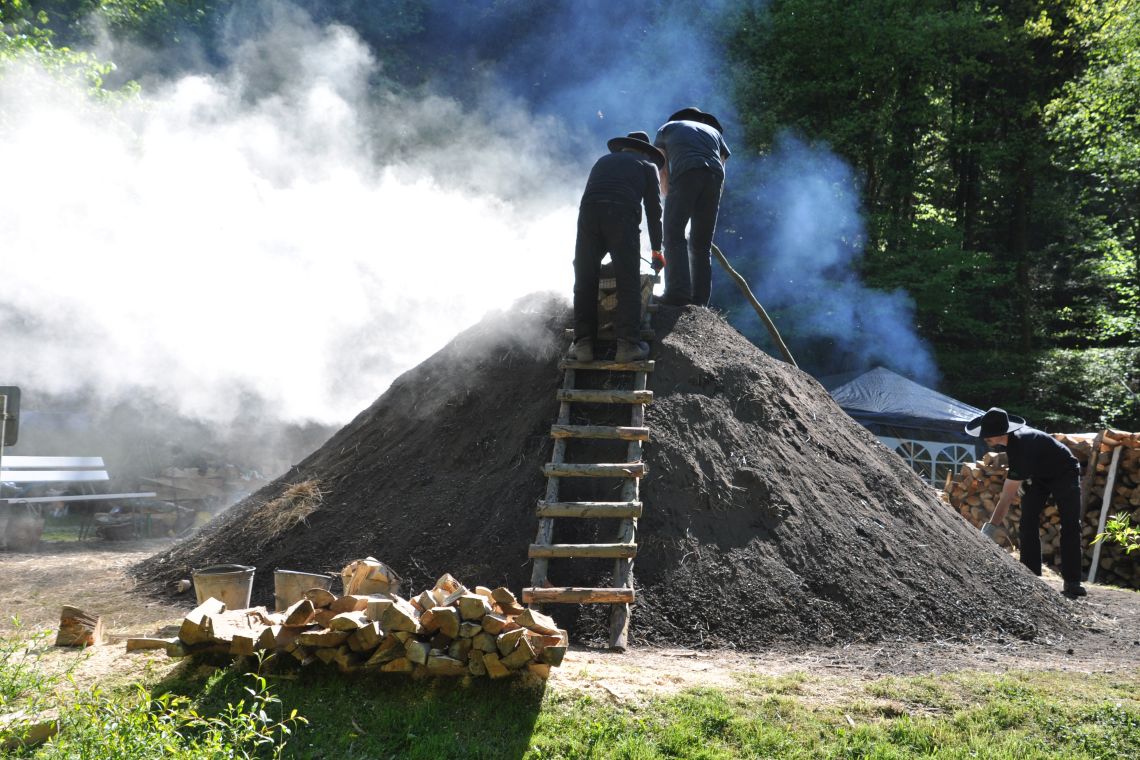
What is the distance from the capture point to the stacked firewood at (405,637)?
3.68 m

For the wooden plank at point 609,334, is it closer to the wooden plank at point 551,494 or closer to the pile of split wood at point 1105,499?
the wooden plank at point 551,494

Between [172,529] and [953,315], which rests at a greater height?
[953,315]

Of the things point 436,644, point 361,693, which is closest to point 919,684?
point 436,644

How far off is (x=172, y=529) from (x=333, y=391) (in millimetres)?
2743

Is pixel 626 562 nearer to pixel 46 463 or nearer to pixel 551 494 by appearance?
pixel 551 494

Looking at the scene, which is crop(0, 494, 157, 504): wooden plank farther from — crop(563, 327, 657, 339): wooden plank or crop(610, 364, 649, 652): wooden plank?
crop(610, 364, 649, 652): wooden plank

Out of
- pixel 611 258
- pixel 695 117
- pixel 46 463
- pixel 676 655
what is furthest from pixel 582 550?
pixel 46 463

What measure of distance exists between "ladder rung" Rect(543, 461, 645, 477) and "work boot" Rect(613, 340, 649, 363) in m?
1.08

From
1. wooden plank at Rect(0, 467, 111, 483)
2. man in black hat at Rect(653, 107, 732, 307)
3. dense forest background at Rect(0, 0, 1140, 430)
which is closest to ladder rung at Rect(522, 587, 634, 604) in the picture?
man in black hat at Rect(653, 107, 732, 307)

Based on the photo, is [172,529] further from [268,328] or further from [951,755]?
[951,755]

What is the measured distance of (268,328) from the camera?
11570 millimetres

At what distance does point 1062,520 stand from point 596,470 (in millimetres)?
4639

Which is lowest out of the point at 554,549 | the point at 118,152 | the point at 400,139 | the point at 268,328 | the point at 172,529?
the point at 172,529

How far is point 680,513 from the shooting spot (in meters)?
5.51
